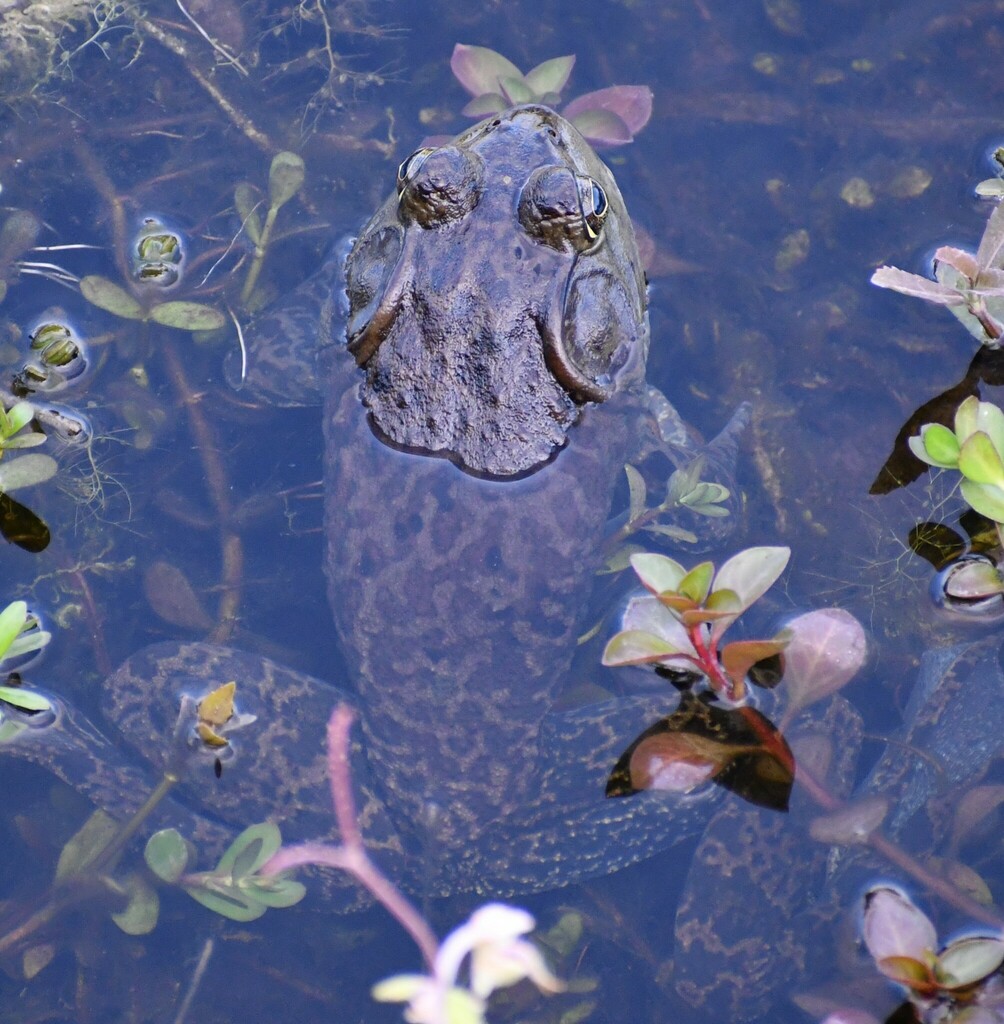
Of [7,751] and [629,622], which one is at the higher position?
[629,622]

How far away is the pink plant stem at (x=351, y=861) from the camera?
364 cm

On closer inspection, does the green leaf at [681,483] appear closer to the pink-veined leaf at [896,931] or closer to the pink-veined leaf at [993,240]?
the pink-veined leaf at [993,240]

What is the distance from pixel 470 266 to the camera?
149 inches

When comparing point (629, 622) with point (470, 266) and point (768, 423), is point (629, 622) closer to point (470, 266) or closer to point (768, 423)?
point (470, 266)

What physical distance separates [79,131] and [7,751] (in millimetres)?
3104

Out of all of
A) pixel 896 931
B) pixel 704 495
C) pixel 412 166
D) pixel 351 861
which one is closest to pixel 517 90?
pixel 412 166

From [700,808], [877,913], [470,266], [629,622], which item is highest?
[470,266]

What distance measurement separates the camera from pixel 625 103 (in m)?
4.74

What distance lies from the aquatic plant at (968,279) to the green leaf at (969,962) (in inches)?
86.6

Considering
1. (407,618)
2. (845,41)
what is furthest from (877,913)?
(845,41)

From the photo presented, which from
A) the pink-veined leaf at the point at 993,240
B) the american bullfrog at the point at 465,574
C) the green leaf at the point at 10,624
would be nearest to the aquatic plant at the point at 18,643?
the green leaf at the point at 10,624

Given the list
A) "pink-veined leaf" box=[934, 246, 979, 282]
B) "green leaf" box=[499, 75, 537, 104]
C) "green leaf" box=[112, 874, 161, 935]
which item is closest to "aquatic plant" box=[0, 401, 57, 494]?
"green leaf" box=[112, 874, 161, 935]

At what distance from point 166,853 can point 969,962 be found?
103 inches

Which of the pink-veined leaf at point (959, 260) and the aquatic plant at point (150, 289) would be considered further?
the aquatic plant at point (150, 289)
